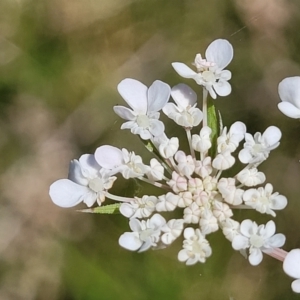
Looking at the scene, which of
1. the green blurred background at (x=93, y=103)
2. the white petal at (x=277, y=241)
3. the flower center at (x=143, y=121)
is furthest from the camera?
the green blurred background at (x=93, y=103)

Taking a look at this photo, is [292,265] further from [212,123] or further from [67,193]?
[67,193]

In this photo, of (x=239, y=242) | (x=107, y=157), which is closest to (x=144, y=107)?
(x=107, y=157)

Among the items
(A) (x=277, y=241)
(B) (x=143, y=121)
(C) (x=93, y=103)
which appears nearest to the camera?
(A) (x=277, y=241)

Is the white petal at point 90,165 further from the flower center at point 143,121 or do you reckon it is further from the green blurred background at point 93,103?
the green blurred background at point 93,103

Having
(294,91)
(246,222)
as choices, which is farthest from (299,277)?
(294,91)

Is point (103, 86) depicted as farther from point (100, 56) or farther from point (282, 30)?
point (282, 30)

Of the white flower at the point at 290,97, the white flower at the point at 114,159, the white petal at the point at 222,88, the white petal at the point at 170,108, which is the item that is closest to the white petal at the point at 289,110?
the white flower at the point at 290,97
